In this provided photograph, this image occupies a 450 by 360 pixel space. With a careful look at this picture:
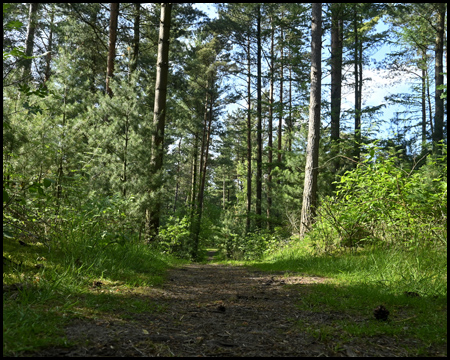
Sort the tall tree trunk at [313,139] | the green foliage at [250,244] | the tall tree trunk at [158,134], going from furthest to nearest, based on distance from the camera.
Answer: the green foliage at [250,244] → the tall tree trunk at [313,139] → the tall tree trunk at [158,134]

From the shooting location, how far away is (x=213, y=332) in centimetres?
224

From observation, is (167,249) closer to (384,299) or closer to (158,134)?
(158,134)

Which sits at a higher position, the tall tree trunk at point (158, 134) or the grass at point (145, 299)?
the tall tree trunk at point (158, 134)

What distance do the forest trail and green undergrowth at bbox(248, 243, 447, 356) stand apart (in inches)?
3.6

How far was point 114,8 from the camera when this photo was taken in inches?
470

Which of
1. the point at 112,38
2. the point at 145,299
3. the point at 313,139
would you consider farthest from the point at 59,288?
the point at 112,38

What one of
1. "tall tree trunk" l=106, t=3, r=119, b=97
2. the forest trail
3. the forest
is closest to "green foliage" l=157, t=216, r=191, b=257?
the forest

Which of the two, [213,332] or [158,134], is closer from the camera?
[213,332]

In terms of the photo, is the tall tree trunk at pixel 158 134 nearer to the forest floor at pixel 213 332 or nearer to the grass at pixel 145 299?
the grass at pixel 145 299

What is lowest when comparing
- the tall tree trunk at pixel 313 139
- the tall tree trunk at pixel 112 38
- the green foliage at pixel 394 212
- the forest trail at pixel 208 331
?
the forest trail at pixel 208 331

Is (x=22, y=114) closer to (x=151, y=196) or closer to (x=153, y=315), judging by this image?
(x=151, y=196)

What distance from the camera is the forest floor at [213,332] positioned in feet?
5.99

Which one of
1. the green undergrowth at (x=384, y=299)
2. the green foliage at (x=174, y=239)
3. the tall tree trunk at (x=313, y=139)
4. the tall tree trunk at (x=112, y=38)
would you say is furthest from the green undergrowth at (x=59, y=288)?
the tall tree trunk at (x=112, y=38)

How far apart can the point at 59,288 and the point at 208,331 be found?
4.98 feet
